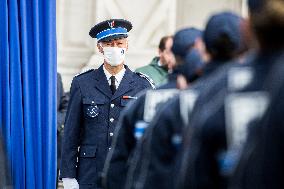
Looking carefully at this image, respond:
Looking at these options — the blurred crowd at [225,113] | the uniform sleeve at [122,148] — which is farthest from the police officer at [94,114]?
the blurred crowd at [225,113]

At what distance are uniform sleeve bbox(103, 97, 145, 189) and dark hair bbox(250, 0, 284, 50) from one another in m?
2.04

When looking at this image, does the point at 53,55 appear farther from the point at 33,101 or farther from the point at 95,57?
the point at 95,57

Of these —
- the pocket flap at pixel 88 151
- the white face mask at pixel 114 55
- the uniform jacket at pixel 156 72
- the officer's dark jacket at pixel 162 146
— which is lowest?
the pocket flap at pixel 88 151

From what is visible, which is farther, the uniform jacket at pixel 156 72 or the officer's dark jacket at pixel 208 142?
the uniform jacket at pixel 156 72

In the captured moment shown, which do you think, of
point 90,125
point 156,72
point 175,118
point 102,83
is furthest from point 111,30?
point 175,118

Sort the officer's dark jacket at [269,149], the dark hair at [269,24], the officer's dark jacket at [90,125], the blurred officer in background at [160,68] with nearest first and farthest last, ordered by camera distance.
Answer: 1. the officer's dark jacket at [269,149]
2. the dark hair at [269,24]
3. the officer's dark jacket at [90,125]
4. the blurred officer in background at [160,68]

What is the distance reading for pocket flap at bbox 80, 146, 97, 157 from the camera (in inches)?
253

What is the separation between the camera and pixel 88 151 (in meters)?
6.46

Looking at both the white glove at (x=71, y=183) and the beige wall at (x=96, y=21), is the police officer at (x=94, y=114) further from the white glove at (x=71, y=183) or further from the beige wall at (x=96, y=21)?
the beige wall at (x=96, y=21)

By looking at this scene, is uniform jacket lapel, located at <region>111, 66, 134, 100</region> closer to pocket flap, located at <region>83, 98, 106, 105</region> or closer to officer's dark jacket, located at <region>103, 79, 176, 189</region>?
pocket flap, located at <region>83, 98, 106, 105</region>

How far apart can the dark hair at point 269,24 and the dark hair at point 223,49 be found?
75cm

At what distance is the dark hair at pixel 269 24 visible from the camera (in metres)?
2.85

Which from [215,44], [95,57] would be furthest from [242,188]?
[95,57]

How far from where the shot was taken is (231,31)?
3.74 metres
